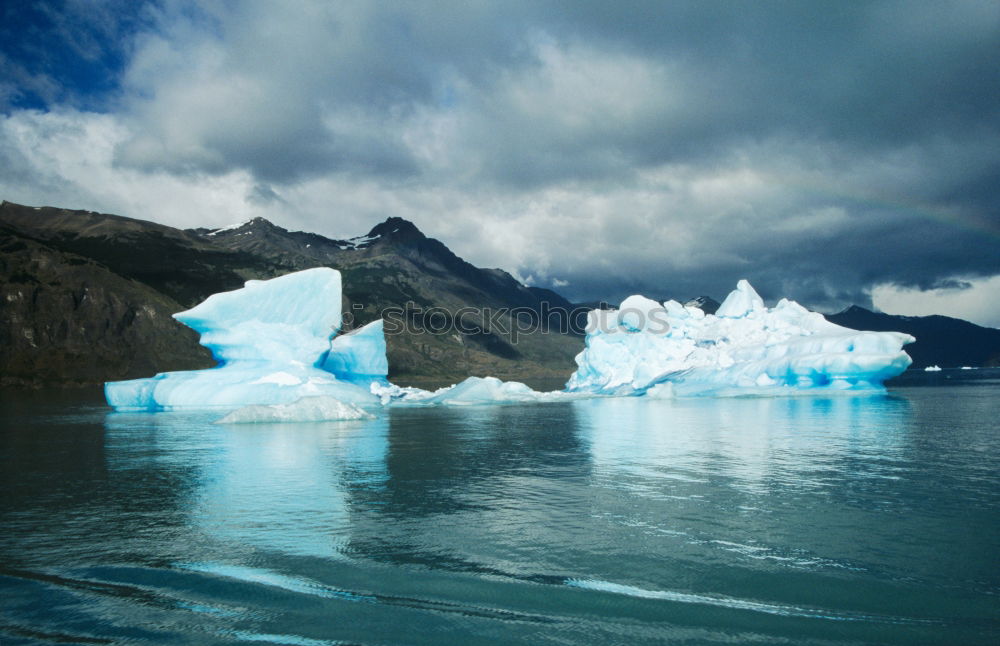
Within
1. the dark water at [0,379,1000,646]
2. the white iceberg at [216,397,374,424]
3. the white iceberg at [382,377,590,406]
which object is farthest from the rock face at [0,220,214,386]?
the dark water at [0,379,1000,646]

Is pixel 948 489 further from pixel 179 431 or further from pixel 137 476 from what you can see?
pixel 179 431

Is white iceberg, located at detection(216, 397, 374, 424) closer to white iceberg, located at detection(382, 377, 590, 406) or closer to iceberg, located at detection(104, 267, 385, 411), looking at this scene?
iceberg, located at detection(104, 267, 385, 411)

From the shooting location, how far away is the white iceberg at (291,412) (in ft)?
117

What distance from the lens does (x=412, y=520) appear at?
1262 centimetres

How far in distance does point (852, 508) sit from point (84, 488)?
18.8m

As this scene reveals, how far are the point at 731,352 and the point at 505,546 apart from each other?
58.8 m

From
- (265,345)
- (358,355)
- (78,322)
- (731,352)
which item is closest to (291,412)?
(265,345)

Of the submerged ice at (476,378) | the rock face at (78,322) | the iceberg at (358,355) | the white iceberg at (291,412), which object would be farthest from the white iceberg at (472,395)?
the rock face at (78,322)

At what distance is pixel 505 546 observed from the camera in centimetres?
1059

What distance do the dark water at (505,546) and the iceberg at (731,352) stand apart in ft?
108

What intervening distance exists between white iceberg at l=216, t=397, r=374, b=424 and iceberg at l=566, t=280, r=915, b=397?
34.7m

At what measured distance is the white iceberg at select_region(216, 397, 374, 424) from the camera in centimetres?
3581

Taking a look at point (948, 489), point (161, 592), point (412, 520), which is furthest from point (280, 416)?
point (948, 489)

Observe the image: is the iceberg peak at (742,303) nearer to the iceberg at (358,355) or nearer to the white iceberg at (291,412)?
the iceberg at (358,355)
